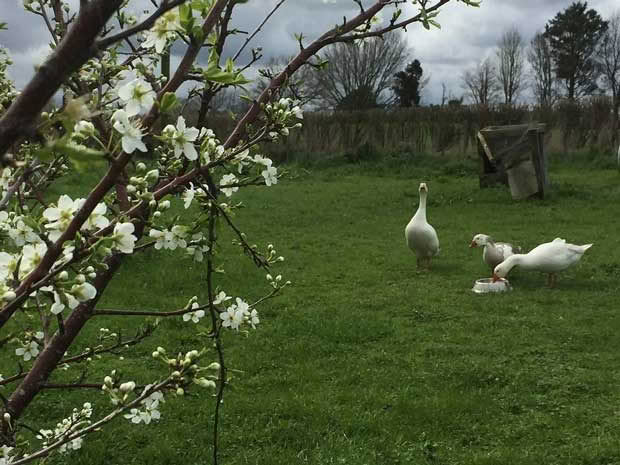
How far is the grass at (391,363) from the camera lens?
4.47 metres

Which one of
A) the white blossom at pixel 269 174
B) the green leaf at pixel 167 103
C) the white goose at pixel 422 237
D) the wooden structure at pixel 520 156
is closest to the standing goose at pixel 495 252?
the white goose at pixel 422 237

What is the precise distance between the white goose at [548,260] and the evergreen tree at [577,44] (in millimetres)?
35138

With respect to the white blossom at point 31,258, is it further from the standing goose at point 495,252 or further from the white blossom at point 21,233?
the standing goose at point 495,252

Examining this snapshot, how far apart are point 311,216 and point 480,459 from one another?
9.80 metres

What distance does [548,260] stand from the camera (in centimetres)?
795

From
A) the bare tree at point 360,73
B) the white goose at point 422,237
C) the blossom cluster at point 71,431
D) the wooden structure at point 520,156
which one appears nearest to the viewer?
the blossom cluster at point 71,431

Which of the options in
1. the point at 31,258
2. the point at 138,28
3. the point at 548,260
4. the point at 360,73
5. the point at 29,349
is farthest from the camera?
the point at 360,73

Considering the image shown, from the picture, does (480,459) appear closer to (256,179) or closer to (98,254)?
(256,179)

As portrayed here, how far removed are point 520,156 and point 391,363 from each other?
9754mm

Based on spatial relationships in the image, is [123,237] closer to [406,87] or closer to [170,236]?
[170,236]

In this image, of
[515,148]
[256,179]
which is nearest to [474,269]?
[515,148]

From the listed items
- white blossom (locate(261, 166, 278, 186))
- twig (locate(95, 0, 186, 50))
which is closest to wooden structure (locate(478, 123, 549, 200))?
white blossom (locate(261, 166, 278, 186))

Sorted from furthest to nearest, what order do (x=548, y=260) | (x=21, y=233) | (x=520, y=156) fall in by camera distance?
(x=520, y=156), (x=548, y=260), (x=21, y=233)

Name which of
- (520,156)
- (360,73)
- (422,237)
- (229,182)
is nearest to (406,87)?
(360,73)
